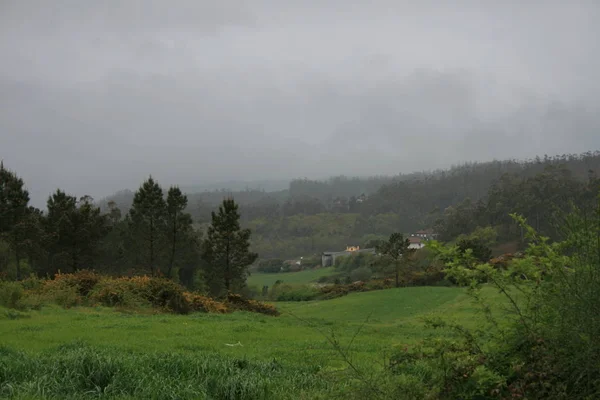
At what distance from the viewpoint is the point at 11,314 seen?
14.4m

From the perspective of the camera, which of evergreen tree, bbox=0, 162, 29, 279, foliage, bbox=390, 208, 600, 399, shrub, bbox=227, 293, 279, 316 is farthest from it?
evergreen tree, bbox=0, 162, 29, 279

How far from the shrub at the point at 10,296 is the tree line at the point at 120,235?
10763 mm

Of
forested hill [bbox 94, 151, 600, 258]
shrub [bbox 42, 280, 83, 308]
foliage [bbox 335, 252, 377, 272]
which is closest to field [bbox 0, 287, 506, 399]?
shrub [bbox 42, 280, 83, 308]

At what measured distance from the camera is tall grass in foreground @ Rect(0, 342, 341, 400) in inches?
212

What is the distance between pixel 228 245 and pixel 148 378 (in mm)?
25137

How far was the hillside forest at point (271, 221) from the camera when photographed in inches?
1292

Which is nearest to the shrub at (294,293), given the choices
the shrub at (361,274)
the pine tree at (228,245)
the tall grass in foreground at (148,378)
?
the shrub at (361,274)

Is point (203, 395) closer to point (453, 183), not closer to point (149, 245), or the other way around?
point (149, 245)

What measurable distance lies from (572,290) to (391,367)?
5.52ft

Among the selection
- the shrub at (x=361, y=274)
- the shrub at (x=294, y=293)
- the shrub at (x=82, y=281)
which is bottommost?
the shrub at (x=361, y=274)

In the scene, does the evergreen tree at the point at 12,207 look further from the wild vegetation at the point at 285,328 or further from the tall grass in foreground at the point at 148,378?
the tall grass in foreground at the point at 148,378

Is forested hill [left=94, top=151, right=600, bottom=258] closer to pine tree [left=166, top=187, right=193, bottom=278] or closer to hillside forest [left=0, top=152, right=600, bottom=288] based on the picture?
hillside forest [left=0, top=152, right=600, bottom=288]

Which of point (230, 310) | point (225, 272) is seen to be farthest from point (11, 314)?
point (225, 272)

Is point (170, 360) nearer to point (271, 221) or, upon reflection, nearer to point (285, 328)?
point (285, 328)
